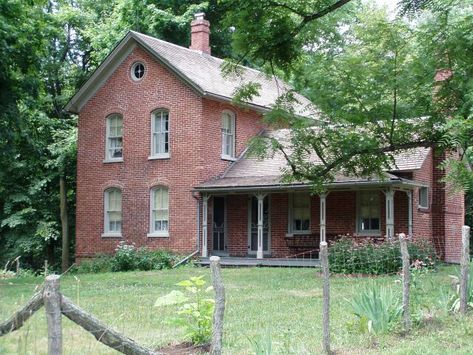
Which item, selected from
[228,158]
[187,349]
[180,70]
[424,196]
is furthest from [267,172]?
[187,349]

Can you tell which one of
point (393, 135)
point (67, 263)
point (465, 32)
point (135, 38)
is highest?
point (135, 38)

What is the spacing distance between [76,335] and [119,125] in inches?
772

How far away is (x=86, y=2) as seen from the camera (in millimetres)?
38438

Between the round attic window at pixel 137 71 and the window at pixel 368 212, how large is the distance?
9.55 metres

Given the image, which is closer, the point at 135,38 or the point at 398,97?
the point at 398,97

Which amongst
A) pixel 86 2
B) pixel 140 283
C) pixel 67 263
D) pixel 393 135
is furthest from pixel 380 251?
pixel 86 2

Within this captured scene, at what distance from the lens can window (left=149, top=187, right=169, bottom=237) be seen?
1059 inches

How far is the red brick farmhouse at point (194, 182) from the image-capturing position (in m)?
25.0

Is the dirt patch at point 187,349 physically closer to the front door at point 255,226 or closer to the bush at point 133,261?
the bush at point 133,261

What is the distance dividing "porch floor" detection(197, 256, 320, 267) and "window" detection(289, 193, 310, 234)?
5.32 feet

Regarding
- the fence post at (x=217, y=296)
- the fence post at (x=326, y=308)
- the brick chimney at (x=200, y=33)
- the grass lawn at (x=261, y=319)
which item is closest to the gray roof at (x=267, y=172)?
the grass lawn at (x=261, y=319)

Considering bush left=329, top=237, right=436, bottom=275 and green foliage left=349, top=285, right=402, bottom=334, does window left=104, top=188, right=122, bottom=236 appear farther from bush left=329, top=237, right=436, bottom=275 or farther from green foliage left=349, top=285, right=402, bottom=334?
green foliage left=349, top=285, right=402, bottom=334

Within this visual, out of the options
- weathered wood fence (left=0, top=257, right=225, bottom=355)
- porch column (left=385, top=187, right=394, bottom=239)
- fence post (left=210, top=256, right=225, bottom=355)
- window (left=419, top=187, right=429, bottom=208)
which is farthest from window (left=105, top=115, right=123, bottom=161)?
weathered wood fence (left=0, top=257, right=225, bottom=355)

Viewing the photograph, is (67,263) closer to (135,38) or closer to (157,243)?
(157,243)
